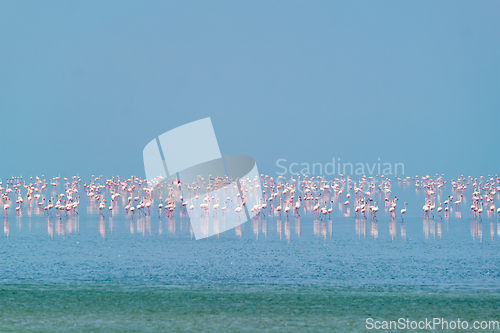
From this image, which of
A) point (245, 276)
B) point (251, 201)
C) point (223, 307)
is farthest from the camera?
point (251, 201)

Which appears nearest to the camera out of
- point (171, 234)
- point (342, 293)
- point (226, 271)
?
point (342, 293)

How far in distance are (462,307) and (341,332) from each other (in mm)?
2709

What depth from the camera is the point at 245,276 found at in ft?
47.6

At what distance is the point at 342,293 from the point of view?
1291 cm

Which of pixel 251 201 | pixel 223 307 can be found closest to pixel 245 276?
pixel 223 307

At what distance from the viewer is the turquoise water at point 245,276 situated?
37.2 ft

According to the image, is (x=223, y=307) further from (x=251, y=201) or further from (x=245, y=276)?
(x=251, y=201)

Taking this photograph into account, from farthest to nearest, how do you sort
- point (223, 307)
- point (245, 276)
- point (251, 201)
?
point (251, 201) → point (245, 276) → point (223, 307)

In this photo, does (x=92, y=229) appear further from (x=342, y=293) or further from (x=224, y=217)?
(x=342, y=293)

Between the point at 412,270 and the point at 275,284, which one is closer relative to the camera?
the point at 275,284

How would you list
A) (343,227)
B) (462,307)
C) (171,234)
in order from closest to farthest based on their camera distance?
(462,307) < (171,234) < (343,227)

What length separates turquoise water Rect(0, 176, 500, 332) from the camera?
1135 cm

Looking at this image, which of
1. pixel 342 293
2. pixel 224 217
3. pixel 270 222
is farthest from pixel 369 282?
pixel 224 217

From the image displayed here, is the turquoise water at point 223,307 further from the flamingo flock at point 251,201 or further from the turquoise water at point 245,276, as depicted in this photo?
the flamingo flock at point 251,201
